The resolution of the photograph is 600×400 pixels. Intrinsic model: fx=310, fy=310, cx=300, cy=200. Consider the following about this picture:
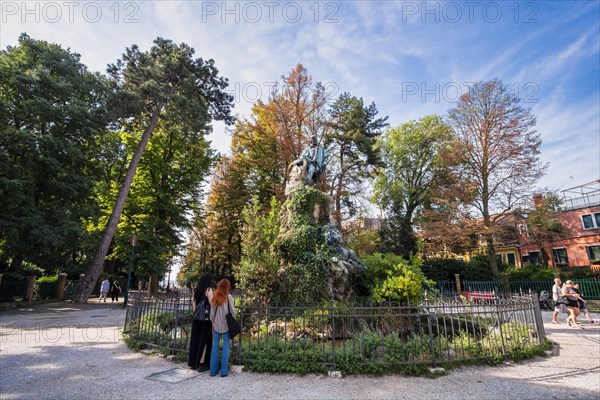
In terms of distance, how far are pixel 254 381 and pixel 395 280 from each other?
16.0 feet

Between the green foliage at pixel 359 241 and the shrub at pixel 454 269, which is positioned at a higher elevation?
the green foliage at pixel 359 241

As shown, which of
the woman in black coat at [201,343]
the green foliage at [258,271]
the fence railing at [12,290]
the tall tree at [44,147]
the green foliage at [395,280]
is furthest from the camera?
the fence railing at [12,290]

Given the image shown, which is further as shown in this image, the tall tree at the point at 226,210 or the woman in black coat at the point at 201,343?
the tall tree at the point at 226,210

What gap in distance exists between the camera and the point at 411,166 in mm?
32594

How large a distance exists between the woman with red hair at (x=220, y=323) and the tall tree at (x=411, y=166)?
25567 mm

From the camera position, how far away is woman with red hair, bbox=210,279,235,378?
5504mm

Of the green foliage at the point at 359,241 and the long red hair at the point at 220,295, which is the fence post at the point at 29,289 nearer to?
the long red hair at the point at 220,295

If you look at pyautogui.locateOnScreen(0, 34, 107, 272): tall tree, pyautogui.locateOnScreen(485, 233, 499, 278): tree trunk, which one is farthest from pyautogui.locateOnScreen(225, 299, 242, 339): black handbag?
pyautogui.locateOnScreen(485, 233, 499, 278): tree trunk

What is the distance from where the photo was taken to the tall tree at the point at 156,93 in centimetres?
1759

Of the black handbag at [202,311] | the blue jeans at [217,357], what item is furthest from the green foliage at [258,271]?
the blue jeans at [217,357]

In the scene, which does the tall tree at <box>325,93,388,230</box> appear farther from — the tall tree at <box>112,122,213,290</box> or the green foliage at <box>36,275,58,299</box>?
the green foliage at <box>36,275,58,299</box>

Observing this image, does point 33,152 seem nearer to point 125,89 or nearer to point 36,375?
point 125,89

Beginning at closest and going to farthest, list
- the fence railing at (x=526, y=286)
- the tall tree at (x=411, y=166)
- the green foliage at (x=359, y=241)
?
the fence railing at (x=526, y=286), the green foliage at (x=359, y=241), the tall tree at (x=411, y=166)

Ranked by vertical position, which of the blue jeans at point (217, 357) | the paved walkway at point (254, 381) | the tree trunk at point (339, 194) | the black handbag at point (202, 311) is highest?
the tree trunk at point (339, 194)
